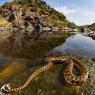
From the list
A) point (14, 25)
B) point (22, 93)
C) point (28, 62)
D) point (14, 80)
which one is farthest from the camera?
point (14, 25)

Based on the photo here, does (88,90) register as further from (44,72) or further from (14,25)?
(14,25)

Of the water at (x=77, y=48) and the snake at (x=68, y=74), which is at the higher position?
the snake at (x=68, y=74)

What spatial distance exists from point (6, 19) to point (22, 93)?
576 feet

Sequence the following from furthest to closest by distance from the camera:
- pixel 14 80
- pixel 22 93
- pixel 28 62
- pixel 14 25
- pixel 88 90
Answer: pixel 14 25 → pixel 28 62 → pixel 14 80 → pixel 88 90 → pixel 22 93

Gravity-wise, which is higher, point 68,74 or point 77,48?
point 68,74

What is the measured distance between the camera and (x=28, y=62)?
4344 centimetres

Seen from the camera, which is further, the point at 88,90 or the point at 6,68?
the point at 6,68

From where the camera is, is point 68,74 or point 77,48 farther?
point 77,48

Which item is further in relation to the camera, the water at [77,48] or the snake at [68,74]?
the water at [77,48]

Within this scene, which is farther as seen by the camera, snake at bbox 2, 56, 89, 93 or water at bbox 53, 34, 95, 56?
water at bbox 53, 34, 95, 56

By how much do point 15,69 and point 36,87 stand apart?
9768 mm

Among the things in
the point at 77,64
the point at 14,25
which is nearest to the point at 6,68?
the point at 77,64

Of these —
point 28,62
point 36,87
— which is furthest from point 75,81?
point 28,62

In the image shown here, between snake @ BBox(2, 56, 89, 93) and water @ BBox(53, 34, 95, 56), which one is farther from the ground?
snake @ BBox(2, 56, 89, 93)
